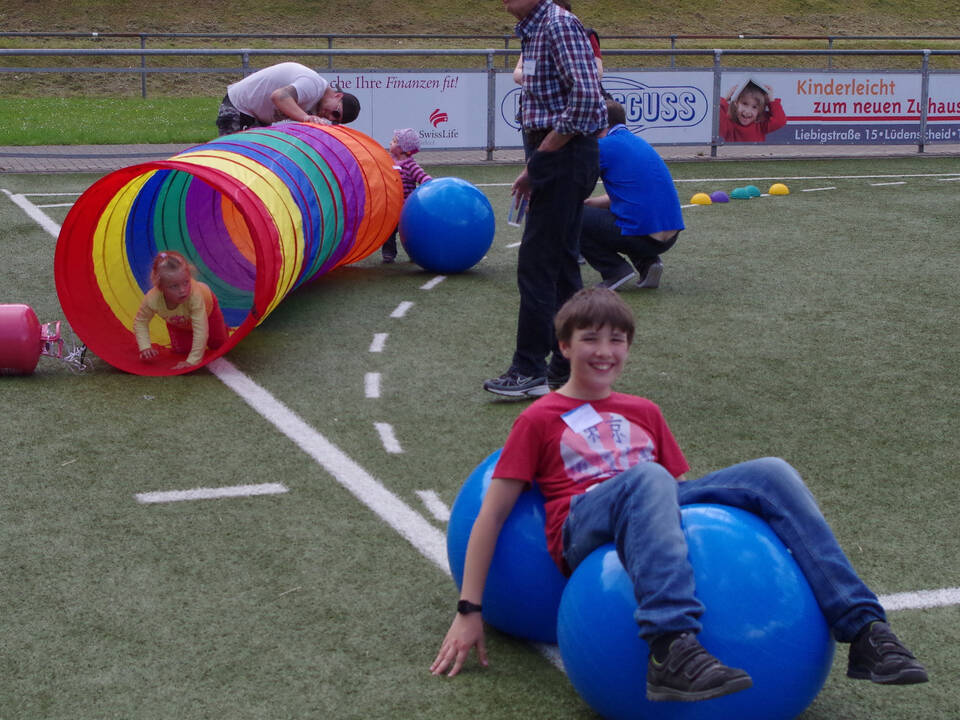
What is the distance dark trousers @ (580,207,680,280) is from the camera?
31.5 ft

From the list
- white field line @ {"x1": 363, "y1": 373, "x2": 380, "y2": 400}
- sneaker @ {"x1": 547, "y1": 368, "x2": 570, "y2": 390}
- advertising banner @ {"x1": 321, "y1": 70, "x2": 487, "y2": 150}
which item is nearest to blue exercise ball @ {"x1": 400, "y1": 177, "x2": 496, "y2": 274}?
white field line @ {"x1": 363, "y1": 373, "x2": 380, "y2": 400}

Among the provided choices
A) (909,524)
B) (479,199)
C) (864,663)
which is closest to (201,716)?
(864,663)

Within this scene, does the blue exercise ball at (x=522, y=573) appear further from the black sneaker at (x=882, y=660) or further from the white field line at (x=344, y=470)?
the black sneaker at (x=882, y=660)

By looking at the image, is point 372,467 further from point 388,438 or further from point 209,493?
point 209,493

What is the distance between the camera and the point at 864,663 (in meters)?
3.33

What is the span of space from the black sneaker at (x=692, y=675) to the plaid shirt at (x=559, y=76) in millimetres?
→ 3806

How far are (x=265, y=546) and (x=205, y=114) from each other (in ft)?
66.7

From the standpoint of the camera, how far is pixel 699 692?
10.2ft

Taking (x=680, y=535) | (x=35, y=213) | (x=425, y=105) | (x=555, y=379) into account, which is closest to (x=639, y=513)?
(x=680, y=535)

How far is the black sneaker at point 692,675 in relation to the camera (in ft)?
10.2

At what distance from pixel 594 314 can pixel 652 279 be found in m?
5.99

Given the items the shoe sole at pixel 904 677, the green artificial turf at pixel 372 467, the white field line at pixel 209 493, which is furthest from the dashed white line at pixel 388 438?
the shoe sole at pixel 904 677

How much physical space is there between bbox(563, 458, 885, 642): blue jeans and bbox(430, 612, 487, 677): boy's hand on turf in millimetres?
350

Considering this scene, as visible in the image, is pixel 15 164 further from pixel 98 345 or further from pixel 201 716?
pixel 201 716
